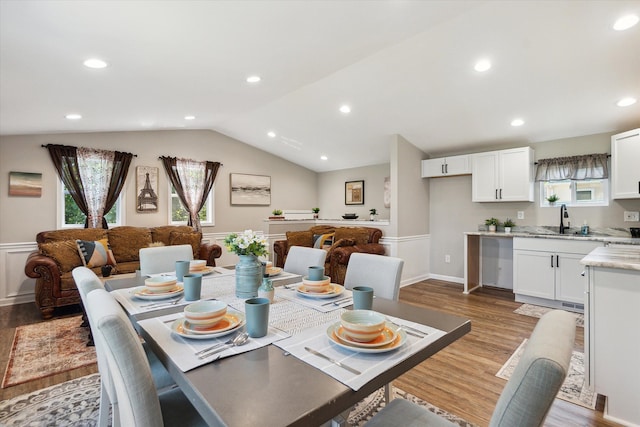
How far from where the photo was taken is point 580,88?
3277 millimetres

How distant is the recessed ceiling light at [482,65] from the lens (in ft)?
10.1

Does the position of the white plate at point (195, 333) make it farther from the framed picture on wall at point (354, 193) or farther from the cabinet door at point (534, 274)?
the framed picture on wall at point (354, 193)

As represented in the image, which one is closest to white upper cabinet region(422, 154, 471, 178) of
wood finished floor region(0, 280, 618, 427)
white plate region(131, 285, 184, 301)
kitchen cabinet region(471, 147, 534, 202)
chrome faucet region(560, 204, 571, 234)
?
kitchen cabinet region(471, 147, 534, 202)

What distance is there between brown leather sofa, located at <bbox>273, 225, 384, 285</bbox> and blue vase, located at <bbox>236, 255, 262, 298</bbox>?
2979mm

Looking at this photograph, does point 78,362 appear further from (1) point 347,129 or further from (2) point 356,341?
(1) point 347,129

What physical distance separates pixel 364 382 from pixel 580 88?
3913 millimetres

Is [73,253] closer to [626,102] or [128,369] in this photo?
[128,369]

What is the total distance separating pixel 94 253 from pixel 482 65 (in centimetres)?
498

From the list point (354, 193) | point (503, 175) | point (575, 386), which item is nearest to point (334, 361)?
point (575, 386)

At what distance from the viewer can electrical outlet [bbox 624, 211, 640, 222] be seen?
12.4ft

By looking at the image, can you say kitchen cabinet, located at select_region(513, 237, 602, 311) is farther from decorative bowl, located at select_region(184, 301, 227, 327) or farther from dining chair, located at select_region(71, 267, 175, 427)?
dining chair, located at select_region(71, 267, 175, 427)

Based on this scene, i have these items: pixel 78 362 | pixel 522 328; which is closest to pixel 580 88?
pixel 522 328

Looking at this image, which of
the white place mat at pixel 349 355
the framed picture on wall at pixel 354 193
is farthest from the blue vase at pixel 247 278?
the framed picture on wall at pixel 354 193

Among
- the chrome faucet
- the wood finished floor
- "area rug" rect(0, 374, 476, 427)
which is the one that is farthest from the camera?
the chrome faucet
